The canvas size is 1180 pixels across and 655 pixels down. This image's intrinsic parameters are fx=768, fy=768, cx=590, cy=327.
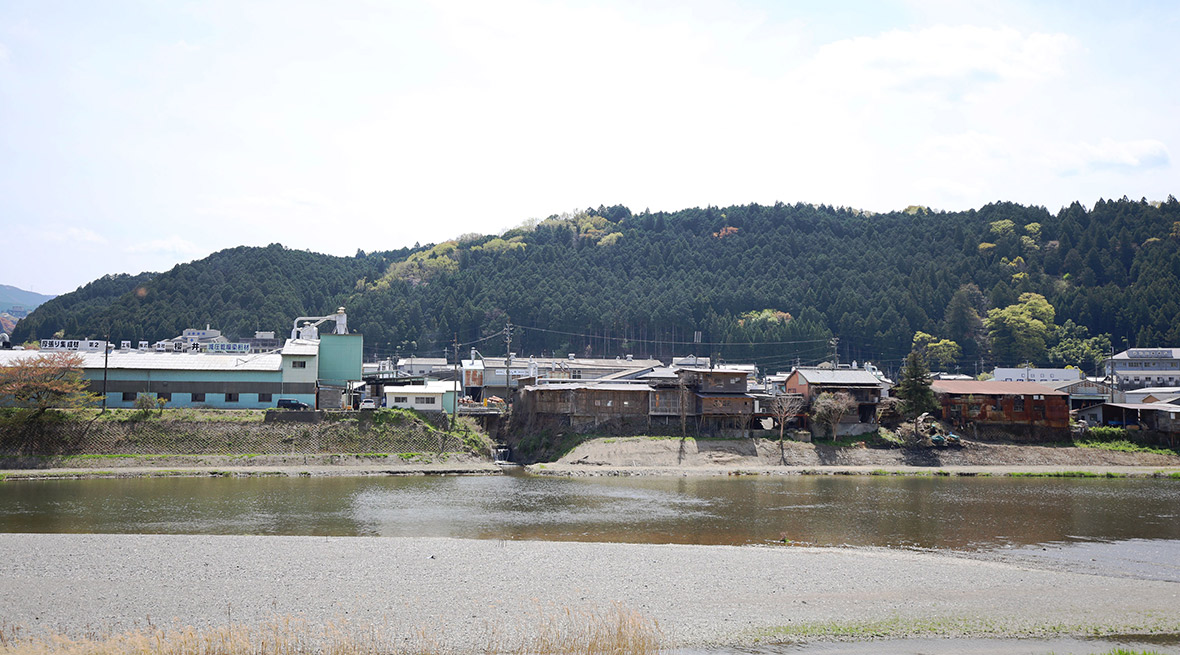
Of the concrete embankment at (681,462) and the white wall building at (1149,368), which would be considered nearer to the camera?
the concrete embankment at (681,462)

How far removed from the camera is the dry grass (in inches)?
467

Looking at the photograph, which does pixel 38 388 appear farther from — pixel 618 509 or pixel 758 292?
pixel 758 292

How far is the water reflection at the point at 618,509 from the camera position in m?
22.6

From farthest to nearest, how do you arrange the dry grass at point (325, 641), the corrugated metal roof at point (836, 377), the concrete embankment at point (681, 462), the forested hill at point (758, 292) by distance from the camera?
the forested hill at point (758, 292)
the corrugated metal roof at point (836, 377)
the concrete embankment at point (681, 462)
the dry grass at point (325, 641)

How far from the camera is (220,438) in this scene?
38281mm

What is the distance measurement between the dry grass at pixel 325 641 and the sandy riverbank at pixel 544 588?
396 mm

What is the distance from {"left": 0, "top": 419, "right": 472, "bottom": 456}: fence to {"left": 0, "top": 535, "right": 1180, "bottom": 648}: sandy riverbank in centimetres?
1824

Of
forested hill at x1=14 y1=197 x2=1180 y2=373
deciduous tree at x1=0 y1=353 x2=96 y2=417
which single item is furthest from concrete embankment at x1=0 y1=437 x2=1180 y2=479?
forested hill at x1=14 y1=197 x2=1180 y2=373

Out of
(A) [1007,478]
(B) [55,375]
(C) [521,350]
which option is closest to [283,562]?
(B) [55,375]

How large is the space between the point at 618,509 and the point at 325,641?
15753 millimetres

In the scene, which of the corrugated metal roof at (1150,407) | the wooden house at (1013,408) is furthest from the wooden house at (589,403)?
the corrugated metal roof at (1150,407)

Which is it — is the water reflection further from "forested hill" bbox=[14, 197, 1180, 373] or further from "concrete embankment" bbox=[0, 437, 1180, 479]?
"forested hill" bbox=[14, 197, 1180, 373]

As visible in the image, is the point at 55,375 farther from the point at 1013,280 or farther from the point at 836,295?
the point at 1013,280

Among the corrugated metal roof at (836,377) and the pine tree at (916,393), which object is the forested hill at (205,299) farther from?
the pine tree at (916,393)
